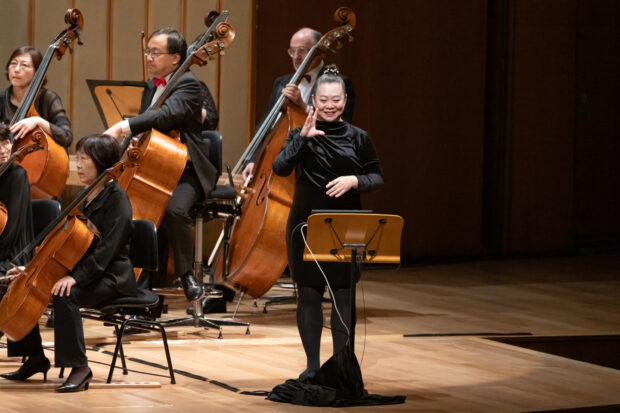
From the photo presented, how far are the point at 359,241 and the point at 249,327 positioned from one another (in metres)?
1.75

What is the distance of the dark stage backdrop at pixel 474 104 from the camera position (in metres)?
7.61

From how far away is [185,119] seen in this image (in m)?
5.11

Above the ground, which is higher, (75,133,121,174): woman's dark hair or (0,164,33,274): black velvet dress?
(75,133,121,174): woman's dark hair

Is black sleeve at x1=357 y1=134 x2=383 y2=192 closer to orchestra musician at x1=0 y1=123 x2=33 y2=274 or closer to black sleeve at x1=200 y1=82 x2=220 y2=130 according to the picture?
orchestra musician at x1=0 y1=123 x2=33 y2=274

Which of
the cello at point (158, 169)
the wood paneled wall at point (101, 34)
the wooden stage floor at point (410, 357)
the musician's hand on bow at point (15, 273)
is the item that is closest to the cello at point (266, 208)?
the wooden stage floor at point (410, 357)

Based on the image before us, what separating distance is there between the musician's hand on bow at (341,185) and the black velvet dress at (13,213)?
1.22 metres

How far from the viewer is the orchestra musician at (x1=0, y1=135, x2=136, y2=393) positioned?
3875 millimetres

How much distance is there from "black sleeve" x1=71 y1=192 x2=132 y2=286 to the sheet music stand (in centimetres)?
68

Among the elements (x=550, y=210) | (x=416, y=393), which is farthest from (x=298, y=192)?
(x=550, y=210)

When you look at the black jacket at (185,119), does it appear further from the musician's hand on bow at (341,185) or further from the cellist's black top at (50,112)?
the musician's hand on bow at (341,185)

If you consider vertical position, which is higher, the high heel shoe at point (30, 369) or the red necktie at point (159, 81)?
the red necktie at point (159, 81)

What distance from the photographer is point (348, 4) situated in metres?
7.55

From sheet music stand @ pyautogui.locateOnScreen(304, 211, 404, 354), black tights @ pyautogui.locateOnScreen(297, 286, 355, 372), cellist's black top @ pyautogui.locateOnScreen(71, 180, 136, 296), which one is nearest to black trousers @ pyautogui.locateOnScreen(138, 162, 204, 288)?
cellist's black top @ pyautogui.locateOnScreen(71, 180, 136, 296)

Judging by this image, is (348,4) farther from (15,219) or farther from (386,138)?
(15,219)
